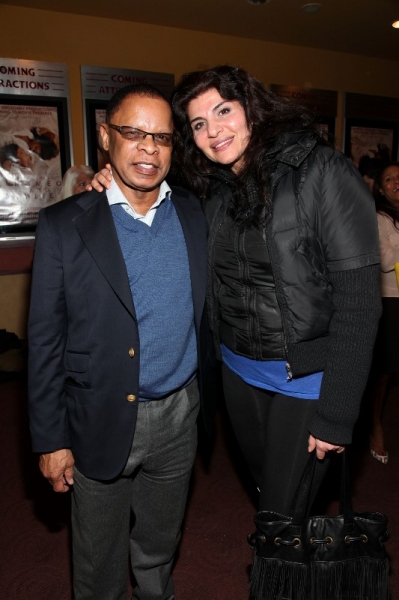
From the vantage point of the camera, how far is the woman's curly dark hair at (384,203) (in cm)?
342

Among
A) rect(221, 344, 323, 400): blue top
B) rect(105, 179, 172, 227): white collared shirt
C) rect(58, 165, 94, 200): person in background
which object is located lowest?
rect(221, 344, 323, 400): blue top

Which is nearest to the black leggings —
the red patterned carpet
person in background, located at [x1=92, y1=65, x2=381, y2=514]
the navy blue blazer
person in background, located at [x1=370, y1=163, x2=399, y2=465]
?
person in background, located at [x1=92, y1=65, x2=381, y2=514]

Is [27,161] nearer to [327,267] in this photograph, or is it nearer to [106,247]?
[106,247]

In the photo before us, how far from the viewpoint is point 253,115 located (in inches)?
68.6

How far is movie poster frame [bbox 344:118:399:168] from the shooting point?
22.7 feet

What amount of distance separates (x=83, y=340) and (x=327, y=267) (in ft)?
2.47

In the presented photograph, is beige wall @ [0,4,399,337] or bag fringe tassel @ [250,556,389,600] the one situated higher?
beige wall @ [0,4,399,337]

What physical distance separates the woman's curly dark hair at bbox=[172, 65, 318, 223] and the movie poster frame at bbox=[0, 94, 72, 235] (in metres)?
3.76

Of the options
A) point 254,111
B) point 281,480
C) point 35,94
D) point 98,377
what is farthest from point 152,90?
point 35,94

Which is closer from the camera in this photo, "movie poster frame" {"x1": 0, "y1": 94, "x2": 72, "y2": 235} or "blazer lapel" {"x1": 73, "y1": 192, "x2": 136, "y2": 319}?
"blazer lapel" {"x1": 73, "y1": 192, "x2": 136, "y2": 319}

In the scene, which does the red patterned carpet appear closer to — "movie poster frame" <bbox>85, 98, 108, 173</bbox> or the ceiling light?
"movie poster frame" <bbox>85, 98, 108, 173</bbox>

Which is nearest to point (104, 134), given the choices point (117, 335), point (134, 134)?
point (134, 134)

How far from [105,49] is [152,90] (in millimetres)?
4217

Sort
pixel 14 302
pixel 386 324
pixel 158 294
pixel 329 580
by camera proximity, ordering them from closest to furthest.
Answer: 1. pixel 329 580
2. pixel 158 294
3. pixel 386 324
4. pixel 14 302
